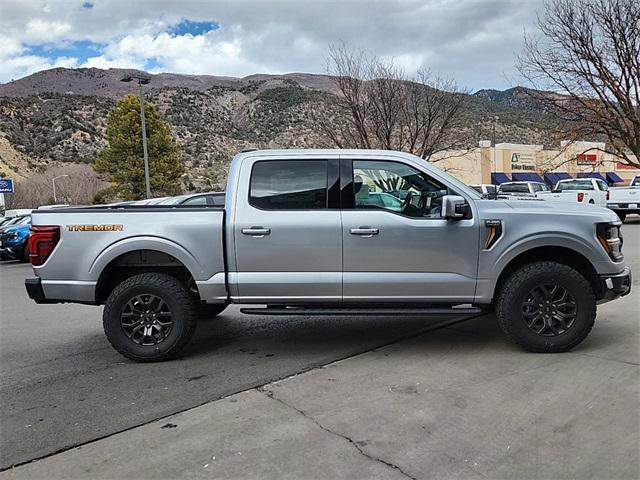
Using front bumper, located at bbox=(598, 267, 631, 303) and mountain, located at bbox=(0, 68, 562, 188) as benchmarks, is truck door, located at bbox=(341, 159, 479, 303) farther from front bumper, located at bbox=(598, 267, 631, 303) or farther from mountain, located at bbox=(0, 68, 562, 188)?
mountain, located at bbox=(0, 68, 562, 188)

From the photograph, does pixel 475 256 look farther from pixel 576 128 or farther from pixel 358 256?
pixel 576 128

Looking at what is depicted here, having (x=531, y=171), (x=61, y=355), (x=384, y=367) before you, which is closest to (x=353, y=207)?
(x=384, y=367)

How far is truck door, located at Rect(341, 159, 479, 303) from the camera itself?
5312 mm

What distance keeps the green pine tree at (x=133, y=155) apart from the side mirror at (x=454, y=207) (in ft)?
136

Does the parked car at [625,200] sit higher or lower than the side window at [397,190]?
lower

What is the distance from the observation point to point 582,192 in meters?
22.8

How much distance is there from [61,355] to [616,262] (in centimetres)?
586

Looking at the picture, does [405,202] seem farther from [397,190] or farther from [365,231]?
[365,231]

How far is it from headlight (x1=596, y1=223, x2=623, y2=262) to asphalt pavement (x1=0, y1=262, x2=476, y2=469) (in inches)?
83.7

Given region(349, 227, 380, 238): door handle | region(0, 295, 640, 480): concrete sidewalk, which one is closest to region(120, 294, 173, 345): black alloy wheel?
region(0, 295, 640, 480): concrete sidewalk

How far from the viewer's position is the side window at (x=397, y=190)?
5438 millimetres

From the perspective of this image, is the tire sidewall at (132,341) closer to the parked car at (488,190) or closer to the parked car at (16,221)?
the parked car at (488,190)

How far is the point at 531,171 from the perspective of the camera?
1980 inches

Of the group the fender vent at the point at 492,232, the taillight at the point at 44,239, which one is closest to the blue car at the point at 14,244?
the taillight at the point at 44,239
